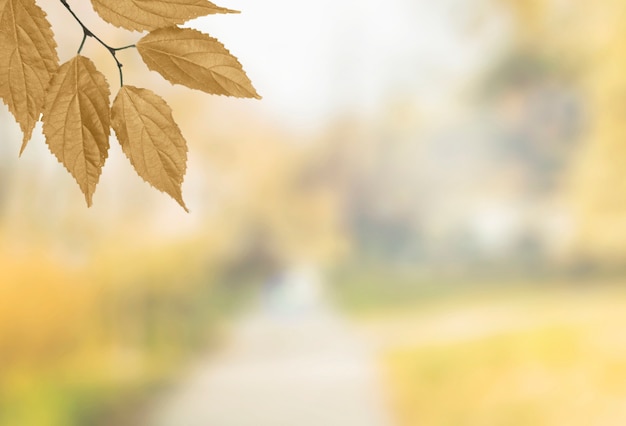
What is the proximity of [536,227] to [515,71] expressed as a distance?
0.50 metres

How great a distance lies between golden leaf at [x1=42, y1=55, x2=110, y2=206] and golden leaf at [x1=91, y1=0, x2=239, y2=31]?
0.03 ft

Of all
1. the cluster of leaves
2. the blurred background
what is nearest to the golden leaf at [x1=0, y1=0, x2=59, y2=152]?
the cluster of leaves

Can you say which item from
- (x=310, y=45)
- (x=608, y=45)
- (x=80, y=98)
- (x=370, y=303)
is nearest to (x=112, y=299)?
A: (x=370, y=303)

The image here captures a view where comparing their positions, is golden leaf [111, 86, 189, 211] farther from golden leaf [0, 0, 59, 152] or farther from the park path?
the park path

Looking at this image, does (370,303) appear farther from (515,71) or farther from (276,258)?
(515,71)

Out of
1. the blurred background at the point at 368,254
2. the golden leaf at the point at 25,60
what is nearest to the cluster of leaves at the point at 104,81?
the golden leaf at the point at 25,60

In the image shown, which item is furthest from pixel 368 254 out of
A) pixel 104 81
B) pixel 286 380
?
pixel 104 81

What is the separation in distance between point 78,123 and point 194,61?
24 mm

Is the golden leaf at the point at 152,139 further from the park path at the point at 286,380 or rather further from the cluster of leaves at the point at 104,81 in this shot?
the park path at the point at 286,380

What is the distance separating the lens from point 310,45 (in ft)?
8.31

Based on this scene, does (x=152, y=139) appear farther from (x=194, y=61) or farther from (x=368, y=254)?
(x=368, y=254)

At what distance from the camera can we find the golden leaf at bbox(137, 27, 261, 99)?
15cm

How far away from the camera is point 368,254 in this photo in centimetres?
257

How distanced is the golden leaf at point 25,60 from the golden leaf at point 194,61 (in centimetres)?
2
